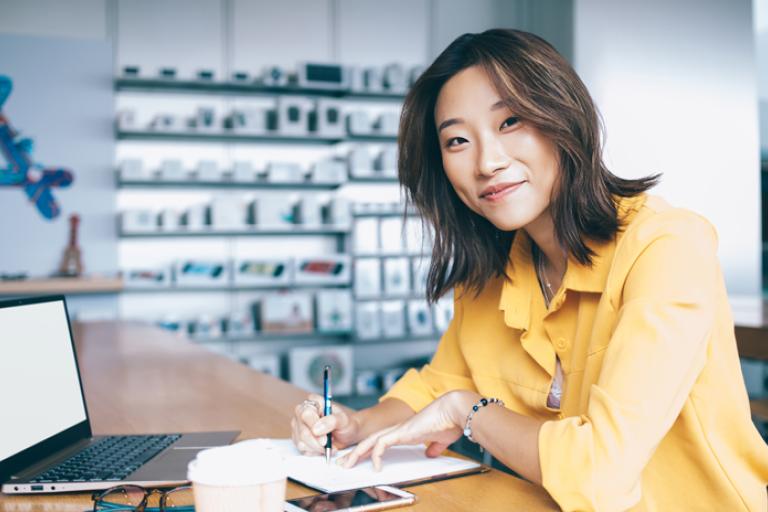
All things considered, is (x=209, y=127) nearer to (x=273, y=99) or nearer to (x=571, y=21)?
(x=273, y=99)

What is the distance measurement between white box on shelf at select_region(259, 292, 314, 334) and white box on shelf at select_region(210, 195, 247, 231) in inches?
22.1

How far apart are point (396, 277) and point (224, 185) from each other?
1.42m

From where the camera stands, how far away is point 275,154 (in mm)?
5312

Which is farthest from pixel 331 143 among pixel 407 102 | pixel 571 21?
pixel 407 102

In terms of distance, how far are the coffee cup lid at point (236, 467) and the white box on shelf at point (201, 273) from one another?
175 inches

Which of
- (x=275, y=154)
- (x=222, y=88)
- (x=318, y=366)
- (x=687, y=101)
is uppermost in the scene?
(x=222, y=88)

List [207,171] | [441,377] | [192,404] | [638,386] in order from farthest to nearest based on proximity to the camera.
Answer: [207,171], [192,404], [441,377], [638,386]

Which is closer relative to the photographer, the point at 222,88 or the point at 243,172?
the point at 243,172

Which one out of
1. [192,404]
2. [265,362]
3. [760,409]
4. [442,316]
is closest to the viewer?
[192,404]

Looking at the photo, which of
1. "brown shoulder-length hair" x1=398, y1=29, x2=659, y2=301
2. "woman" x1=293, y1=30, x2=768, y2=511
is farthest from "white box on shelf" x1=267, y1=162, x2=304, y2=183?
"brown shoulder-length hair" x1=398, y1=29, x2=659, y2=301

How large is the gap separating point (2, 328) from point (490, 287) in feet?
2.59

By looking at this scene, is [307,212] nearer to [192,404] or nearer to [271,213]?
[271,213]

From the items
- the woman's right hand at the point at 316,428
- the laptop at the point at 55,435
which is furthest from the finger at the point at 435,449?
the laptop at the point at 55,435

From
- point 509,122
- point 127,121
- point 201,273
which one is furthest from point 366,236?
point 509,122
